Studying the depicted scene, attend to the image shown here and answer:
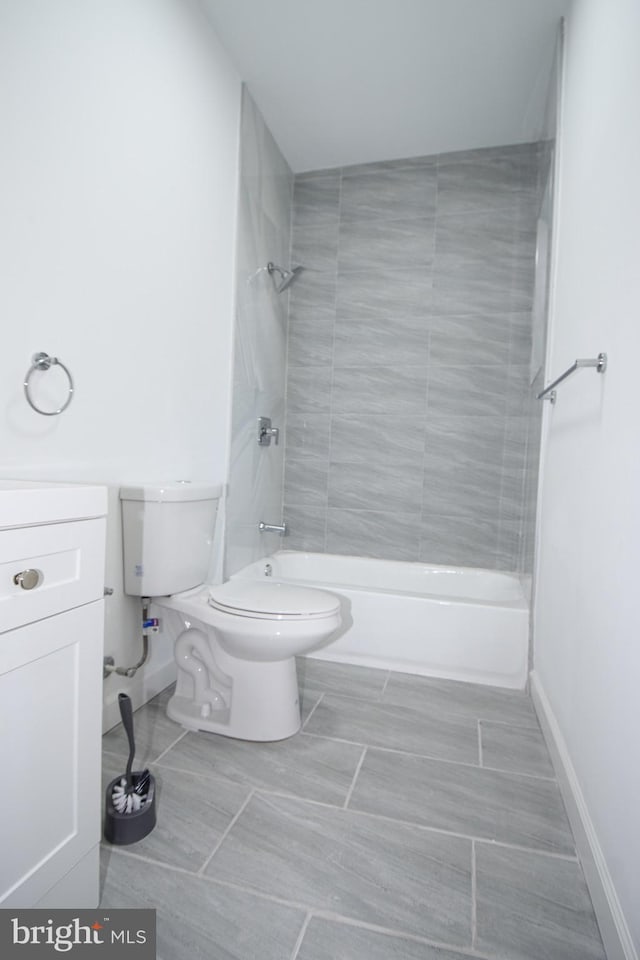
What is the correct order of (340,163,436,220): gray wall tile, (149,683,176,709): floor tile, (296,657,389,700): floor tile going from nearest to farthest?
(149,683,176,709): floor tile, (296,657,389,700): floor tile, (340,163,436,220): gray wall tile

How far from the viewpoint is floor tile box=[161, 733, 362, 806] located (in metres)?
1.48

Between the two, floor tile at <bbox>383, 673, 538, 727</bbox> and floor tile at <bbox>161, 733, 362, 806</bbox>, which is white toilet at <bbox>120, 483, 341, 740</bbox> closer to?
floor tile at <bbox>161, 733, 362, 806</bbox>

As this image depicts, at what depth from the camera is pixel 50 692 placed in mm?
871

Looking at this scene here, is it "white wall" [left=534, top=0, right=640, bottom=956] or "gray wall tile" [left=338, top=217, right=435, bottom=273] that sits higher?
"gray wall tile" [left=338, top=217, right=435, bottom=273]

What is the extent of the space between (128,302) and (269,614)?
1.05 metres

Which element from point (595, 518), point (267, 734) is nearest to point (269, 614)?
point (267, 734)

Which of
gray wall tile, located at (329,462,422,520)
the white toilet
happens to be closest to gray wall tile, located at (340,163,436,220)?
gray wall tile, located at (329,462,422,520)

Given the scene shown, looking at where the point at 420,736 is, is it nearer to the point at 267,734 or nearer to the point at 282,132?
the point at 267,734

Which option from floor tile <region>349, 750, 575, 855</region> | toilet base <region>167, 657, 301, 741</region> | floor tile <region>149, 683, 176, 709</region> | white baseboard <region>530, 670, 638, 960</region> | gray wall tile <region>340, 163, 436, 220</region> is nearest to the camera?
white baseboard <region>530, 670, 638, 960</region>

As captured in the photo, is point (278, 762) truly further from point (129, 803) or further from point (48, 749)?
point (48, 749)

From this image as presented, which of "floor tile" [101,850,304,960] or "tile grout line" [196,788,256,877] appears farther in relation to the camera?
"tile grout line" [196,788,256,877]

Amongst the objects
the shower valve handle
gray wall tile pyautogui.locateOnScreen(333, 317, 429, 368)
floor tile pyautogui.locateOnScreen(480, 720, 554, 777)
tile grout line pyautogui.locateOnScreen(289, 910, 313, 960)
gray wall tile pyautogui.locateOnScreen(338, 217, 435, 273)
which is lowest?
floor tile pyautogui.locateOnScreen(480, 720, 554, 777)

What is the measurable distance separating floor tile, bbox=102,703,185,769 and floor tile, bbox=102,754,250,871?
0.17 feet

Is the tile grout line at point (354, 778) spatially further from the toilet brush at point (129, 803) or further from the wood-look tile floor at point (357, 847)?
the toilet brush at point (129, 803)
